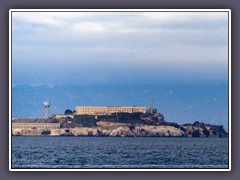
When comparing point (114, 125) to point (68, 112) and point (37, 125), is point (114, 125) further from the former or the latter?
point (37, 125)

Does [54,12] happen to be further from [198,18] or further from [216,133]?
Answer: [216,133]

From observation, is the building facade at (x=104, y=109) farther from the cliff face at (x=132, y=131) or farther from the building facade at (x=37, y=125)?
the building facade at (x=37, y=125)

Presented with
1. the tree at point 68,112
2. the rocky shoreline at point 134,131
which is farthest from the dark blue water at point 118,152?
the tree at point 68,112

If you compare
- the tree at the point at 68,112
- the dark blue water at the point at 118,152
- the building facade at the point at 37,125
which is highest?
the tree at the point at 68,112

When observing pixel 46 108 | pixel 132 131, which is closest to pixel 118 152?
pixel 132 131

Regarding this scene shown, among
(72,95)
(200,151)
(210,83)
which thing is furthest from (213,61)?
(72,95)

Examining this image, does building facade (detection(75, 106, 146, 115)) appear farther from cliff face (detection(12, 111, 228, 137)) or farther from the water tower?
the water tower

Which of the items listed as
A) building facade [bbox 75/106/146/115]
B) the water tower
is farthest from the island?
the water tower
